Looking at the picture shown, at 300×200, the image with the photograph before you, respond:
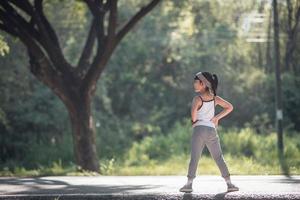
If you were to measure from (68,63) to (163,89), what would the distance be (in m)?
25.7

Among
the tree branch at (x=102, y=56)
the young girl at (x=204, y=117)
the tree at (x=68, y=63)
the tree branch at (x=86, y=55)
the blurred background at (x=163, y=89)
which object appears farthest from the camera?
the blurred background at (x=163, y=89)

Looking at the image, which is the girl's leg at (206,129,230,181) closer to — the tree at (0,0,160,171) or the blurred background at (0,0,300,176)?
the tree at (0,0,160,171)

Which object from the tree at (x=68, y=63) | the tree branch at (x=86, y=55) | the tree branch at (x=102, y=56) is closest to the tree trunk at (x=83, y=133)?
the tree at (x=68, y=63)

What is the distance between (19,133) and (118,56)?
11220mm

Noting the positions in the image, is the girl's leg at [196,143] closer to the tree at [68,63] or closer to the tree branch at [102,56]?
the tree at [68,63]

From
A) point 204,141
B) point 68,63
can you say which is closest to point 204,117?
point 204,141

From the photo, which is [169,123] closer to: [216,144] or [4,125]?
[4,125]

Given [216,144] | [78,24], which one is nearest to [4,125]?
[78,24]

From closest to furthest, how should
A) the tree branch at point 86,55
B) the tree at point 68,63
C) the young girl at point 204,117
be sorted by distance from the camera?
the young girl at point 204,117 < the tree at point 68,63 < the tree branch at point 86,55

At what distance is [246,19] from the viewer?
159 ft

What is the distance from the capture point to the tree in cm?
1709

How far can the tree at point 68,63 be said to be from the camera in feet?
56.1

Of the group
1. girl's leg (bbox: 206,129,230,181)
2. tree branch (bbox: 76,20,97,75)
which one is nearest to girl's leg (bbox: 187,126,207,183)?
girl's leg (bbox: 206,129,230,181)

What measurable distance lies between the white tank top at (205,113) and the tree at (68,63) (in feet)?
28.2
